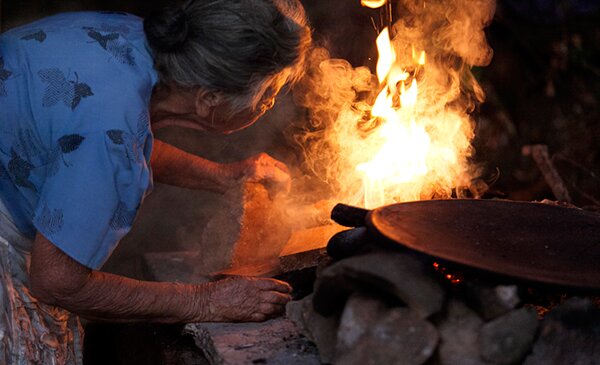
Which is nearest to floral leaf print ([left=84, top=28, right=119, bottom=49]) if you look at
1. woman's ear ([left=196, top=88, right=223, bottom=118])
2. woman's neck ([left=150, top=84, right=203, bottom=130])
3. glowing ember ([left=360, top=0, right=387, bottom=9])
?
woman's neck ([left=150, top=84, right=203, bottom=130])

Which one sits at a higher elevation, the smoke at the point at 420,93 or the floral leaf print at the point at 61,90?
the floral leaf print at the point at 61,90

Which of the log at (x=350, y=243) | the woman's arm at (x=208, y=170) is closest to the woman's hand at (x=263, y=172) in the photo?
the woman's arm at (x=208, y=170)

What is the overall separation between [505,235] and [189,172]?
181 centimetres

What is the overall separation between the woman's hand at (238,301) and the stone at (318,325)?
0.33 metres

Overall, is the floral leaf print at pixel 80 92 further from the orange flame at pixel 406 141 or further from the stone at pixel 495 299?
the orange flame at pixel 406 141

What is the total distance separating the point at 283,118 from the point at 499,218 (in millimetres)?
2181

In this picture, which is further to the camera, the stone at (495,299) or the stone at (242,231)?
the stone at (242,231)

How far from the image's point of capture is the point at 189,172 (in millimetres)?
3561

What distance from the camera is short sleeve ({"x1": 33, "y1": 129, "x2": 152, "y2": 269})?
7.13ft

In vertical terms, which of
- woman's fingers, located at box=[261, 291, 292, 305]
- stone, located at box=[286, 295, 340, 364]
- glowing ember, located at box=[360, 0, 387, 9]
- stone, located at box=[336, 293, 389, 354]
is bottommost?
woman's fingers, located at box=[261, 291, 292, 305]

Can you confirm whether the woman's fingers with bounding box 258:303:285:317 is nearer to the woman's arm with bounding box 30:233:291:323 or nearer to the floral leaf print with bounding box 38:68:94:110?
the woman's arm with bounding box 30:233:291:323

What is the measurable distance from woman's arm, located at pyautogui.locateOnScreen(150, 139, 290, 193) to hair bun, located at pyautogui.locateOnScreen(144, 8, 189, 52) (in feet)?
3.70

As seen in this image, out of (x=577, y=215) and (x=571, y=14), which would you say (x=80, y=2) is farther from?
(x=571, y=14)

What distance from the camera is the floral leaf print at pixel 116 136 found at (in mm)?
2197
